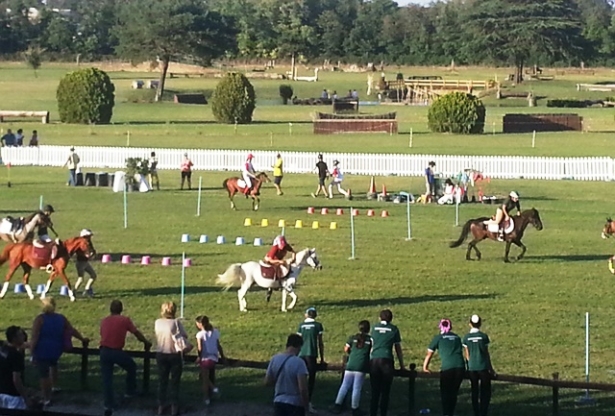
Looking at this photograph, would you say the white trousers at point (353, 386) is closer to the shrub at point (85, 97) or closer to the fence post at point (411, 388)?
the fence post at point (411, 388)

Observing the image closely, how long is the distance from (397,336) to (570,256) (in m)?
15.1

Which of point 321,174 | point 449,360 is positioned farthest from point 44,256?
point 321,174

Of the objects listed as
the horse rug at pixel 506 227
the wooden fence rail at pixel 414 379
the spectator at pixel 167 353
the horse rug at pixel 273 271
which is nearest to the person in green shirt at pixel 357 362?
the wooden fence rail at pixel 414 379

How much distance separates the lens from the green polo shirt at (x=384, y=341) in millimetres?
14617

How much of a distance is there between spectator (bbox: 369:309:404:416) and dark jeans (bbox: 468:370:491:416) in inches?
36.0

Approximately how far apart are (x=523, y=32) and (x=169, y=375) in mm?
102426

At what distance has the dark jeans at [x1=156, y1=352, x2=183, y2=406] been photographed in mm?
14633

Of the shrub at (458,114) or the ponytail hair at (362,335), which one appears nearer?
the ponytail hair at (362,335)

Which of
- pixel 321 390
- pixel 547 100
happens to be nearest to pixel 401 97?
pixel 547 100

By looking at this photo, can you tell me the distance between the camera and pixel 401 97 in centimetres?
10031

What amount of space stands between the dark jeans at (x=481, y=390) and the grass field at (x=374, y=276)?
565 mm

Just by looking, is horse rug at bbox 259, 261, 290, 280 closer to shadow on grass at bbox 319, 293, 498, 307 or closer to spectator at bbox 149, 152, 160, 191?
shadow on grass at bbox 319, 293, 498, 307

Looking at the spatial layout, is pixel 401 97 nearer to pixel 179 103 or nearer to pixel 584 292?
pixel 179 103

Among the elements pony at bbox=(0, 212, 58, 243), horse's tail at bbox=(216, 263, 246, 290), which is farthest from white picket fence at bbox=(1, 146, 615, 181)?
horse's tail at bbox=(216, 263, 246, 290)
